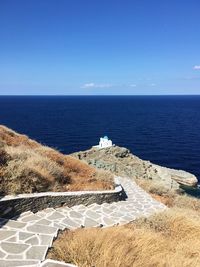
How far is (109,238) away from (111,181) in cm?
786

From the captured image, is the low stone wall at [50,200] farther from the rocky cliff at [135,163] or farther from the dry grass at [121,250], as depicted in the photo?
the rocky cliff at [135,163]

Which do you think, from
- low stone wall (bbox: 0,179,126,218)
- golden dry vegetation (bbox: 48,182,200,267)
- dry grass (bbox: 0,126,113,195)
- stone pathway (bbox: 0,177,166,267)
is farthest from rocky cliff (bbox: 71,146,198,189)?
golden dry vegetation (bbox: 48,182,200,267)

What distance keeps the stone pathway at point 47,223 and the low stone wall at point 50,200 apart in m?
0.20

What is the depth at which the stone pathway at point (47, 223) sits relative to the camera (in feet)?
18.3

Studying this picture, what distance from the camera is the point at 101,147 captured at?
138 feet

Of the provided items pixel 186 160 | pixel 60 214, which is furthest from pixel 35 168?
pixel 186 160

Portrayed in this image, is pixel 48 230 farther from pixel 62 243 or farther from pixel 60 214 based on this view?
pixel 60 214

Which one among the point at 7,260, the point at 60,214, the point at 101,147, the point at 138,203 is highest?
the point at 7,260

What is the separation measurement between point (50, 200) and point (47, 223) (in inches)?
65.0

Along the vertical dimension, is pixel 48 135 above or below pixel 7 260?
below

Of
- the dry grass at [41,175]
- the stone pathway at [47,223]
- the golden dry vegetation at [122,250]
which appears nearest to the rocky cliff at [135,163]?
the dry grass at [41,175]

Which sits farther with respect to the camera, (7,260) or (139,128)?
(139,128)

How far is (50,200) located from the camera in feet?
31.3

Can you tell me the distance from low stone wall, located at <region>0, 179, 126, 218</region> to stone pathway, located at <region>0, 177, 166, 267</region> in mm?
205
